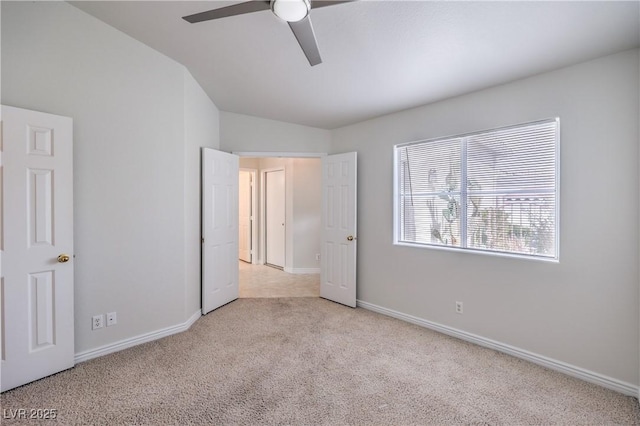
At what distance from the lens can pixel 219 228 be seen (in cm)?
369

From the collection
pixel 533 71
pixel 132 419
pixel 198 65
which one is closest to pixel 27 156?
pixel 198 65

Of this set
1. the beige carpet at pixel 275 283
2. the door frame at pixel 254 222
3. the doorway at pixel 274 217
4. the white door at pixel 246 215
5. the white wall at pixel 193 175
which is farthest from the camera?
the white door at pixel 246 215

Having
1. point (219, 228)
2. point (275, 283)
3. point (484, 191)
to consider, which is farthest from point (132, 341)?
point (484, 191)

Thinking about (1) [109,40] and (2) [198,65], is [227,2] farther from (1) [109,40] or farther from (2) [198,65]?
(1) [109,40]

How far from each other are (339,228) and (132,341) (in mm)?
2539

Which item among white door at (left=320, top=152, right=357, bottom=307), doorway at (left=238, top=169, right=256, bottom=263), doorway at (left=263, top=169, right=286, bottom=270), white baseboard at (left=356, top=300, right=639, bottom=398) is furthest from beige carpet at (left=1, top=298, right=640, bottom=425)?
doorway at (left=238, top=169, right=256, bottom=263)

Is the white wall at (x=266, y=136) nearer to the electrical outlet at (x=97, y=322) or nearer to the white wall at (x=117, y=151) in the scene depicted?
the white wall at (x=117, y=151)

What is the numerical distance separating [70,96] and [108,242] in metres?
1.20

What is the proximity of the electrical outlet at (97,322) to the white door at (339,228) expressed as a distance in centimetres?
251

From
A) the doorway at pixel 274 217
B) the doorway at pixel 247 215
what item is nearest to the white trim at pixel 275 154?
the doorway at pixel 274 217

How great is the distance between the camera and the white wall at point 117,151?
2.21 m

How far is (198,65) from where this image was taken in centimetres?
289

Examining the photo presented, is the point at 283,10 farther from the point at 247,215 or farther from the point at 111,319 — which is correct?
the point at 247,215

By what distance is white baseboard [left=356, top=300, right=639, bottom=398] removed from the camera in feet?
6.94
